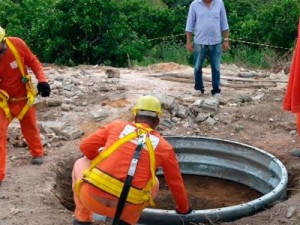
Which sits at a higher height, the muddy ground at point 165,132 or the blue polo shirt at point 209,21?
the blue polo shirt at point 209,21

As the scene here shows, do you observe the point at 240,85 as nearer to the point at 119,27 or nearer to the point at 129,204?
the point at 119,27

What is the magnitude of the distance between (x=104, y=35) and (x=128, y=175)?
8809mm

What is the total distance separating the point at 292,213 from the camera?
5004 millimetres

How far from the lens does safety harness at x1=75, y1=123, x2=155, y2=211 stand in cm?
405

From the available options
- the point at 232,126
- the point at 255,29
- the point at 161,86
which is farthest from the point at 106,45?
the point at 232,126

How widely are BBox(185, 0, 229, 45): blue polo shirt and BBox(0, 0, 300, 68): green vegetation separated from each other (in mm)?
4251

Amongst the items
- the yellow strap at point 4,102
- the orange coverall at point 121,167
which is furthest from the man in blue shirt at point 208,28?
the orange coverall at point 121,167

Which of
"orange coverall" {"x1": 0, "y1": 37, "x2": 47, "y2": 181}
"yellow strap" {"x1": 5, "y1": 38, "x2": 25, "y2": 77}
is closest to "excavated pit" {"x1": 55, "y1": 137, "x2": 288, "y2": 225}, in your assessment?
"orange coverall" {"x1": 0, "y1": 37, "x2": 47, "y2": 181}

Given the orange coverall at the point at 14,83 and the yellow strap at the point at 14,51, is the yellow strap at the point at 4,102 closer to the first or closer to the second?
the orange coverall at the point at 14,83

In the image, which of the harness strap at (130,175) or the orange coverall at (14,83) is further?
the orange coverall at (14,83)

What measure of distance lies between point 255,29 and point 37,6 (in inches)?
225

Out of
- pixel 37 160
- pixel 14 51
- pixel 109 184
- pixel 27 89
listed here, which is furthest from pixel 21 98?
pixel 109 184

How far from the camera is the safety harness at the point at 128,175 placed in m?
4.05

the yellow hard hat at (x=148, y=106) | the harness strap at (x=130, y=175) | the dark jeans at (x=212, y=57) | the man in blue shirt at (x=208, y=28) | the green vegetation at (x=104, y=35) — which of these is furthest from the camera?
the green vegetation at (x=104, y=35)
